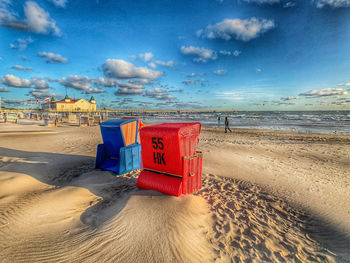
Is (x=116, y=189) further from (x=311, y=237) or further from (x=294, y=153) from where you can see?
(x=294, y=153)

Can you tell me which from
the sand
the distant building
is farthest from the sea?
the distant building

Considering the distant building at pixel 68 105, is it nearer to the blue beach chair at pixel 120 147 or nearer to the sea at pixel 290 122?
the sea at pixel 290 122

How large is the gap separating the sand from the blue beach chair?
37cm

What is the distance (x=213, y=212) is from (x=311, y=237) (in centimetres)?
164

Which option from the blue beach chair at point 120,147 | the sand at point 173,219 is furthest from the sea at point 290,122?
the blue beach chair at point 120,147

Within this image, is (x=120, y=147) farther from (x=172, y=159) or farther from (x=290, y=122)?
(x=290, y=122)

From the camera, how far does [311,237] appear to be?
2.92 meters

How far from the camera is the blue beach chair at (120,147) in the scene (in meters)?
5.41

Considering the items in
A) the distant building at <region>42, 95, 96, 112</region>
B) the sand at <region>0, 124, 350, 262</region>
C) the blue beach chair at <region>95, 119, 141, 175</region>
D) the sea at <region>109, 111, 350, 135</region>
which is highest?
the distant building at <region>42, 95, 96, 112</region>

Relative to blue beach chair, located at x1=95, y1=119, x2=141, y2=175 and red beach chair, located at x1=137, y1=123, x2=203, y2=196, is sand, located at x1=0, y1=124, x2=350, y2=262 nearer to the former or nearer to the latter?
red beach chair, located at x1=137, y1=123, x2=203, y2=196

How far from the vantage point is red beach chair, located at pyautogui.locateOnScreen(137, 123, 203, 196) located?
3.65m

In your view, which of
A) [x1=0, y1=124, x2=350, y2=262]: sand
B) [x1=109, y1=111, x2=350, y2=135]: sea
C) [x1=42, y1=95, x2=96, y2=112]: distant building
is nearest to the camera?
[x1=0, y1=124, x2=350, y2=262]: sand

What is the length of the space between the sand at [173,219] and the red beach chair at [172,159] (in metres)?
0.27

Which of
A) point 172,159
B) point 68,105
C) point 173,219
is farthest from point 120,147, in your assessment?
point 68,105
